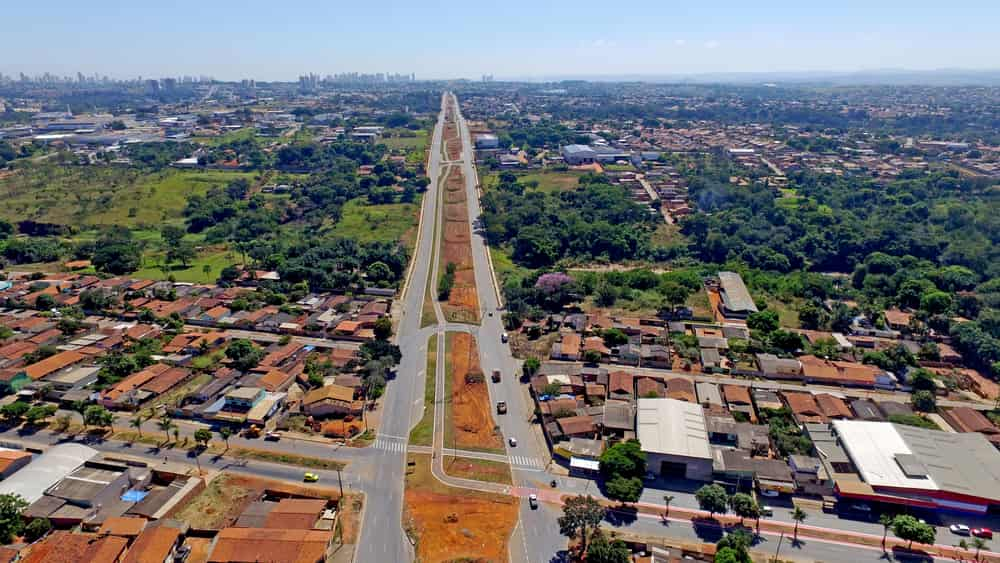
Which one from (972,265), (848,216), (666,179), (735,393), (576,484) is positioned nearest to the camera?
(576,484)

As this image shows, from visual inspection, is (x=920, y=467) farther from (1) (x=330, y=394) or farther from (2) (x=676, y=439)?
(1) (x=330, y=394)

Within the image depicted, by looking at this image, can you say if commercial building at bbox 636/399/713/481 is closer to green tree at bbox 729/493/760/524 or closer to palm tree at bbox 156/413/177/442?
green tree at bbox 729/493/760/524

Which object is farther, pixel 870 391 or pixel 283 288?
pixel 283 288

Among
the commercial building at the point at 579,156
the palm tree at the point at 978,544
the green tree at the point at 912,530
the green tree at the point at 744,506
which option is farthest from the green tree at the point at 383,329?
the commercial building at the point at 579,156

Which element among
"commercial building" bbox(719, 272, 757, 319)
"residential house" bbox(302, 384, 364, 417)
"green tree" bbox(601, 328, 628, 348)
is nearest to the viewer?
"residential house" bbox(302, 384, 364, 417)

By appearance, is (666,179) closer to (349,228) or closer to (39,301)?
(349,228)

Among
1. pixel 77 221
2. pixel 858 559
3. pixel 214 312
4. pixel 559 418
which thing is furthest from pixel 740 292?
pixel 77 221

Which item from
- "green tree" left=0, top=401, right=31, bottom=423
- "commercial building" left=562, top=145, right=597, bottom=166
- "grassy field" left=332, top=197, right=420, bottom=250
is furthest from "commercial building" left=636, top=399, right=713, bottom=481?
"commercial building" left=562, top=145, right=597, bottom=166
